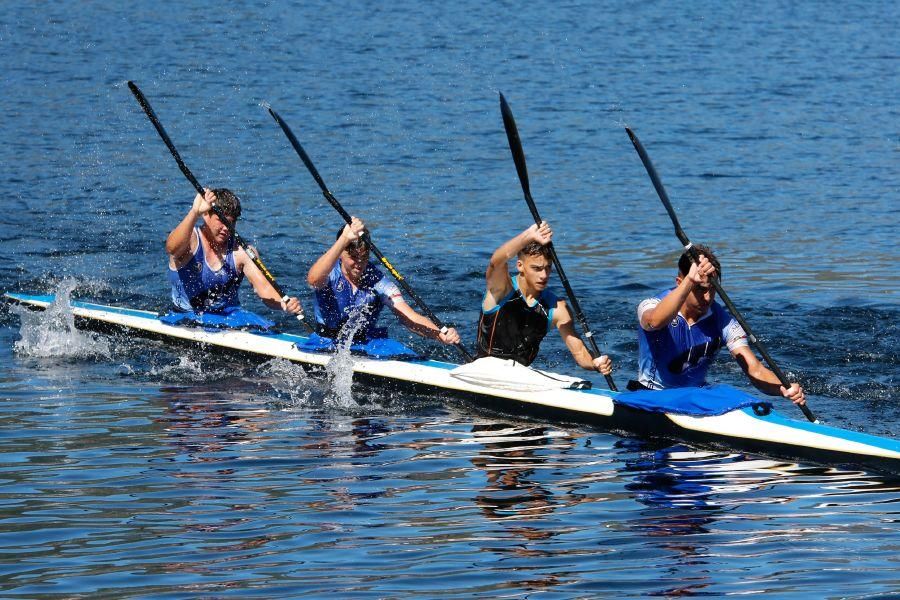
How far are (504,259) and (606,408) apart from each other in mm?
1221

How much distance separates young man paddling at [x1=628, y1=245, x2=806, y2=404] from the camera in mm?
8758

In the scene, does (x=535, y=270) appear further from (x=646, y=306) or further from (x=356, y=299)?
(x=356, y=299)

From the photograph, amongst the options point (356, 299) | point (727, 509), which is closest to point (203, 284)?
point (356, 299)

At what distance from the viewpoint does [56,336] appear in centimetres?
1244

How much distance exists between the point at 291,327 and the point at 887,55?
20.0m

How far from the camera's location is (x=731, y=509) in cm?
748

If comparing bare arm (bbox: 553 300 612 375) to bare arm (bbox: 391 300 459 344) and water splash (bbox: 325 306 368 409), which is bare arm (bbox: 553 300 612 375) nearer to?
bare arm (bbox: 391 300 459 344)

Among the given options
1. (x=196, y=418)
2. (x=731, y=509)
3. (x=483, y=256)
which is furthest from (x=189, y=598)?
(x=483, y=256)

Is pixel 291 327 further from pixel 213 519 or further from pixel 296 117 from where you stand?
pixel 296 117

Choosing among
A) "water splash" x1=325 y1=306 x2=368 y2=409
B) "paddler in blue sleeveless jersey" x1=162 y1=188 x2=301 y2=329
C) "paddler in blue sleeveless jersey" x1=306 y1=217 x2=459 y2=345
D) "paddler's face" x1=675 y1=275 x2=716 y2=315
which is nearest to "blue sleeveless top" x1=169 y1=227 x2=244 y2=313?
"paddler in blue sleeveless jersey" x1=162 y1=188 x2=301 y2=329

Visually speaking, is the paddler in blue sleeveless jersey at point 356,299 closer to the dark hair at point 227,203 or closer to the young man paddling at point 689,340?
the dark hair at point 227,203

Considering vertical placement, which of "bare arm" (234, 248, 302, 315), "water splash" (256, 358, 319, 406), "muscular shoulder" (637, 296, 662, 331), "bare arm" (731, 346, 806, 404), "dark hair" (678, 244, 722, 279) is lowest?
"water splash" (256, 358, 319, 406)

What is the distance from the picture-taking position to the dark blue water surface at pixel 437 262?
6781mm

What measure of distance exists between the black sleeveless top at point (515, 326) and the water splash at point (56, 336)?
3.92 meters
